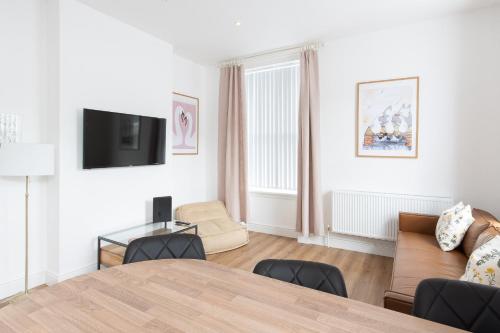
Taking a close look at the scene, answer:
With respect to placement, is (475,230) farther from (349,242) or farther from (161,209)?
(161,209)

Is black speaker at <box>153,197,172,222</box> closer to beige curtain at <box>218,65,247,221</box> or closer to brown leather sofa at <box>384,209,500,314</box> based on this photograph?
beige curtain at <box>218,65,247,221</box>

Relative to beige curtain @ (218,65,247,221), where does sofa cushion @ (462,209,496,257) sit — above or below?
below

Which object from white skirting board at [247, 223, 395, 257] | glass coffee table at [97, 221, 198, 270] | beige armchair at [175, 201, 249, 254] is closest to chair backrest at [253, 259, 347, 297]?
glass coffee table at [97, 221, 198, 270]

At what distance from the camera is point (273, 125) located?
4.49m

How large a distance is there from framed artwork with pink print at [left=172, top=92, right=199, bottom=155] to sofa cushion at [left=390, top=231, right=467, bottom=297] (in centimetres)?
322

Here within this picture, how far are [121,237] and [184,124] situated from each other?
6.73ft

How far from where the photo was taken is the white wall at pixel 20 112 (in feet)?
8.25

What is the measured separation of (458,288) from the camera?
1084mm

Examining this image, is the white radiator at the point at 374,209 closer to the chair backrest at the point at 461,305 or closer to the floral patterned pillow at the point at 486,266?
the floral patterned pillow at the point at 486,266

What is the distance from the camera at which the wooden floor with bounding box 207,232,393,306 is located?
275 centimetres

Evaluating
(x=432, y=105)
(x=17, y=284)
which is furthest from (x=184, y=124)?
(x=432, y=105)

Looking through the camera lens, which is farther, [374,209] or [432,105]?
[374,209]

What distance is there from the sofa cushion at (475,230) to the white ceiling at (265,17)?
2.17 metres

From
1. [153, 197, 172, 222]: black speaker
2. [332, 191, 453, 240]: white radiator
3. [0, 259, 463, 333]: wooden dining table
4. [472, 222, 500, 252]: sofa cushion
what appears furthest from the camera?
[153, 197, 172, 222]: black speaker
